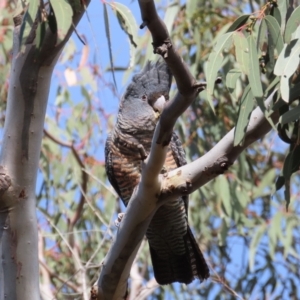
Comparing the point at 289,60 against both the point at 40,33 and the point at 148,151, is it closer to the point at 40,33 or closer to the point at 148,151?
the point at 40,33

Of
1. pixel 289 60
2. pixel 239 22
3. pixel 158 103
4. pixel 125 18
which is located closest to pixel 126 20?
pixel 125 18

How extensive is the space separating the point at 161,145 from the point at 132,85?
145 cm

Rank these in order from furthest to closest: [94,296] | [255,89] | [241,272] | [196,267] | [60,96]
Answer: [241,272] → [60,96] → [196,267] → [94,296] → [255,89]

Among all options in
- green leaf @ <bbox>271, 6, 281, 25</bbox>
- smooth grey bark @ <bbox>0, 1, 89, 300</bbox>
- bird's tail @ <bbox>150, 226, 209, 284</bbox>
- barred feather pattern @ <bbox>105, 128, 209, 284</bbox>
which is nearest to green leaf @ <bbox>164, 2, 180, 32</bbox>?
barred feather pattern @ <bbox>105, 128, 209, 284</bbox>

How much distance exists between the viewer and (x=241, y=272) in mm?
5152

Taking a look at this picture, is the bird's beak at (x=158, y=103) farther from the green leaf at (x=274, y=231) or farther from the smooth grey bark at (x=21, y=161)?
the green leaf at (x=274, y=231)

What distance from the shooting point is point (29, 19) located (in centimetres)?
182

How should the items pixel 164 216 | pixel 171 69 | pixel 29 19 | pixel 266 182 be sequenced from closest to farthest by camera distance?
pixel 171 69 → pixel 29 19 → pixel 164 216 → pixel 266 182

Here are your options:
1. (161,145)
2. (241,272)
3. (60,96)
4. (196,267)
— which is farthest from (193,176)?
(241,272)

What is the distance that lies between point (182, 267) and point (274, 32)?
1356mm

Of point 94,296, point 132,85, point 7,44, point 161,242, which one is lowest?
point 94,296

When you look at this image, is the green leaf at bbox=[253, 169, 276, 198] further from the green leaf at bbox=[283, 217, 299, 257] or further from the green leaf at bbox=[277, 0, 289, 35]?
the green leaf at bbox=[277, 0, 289, 35]

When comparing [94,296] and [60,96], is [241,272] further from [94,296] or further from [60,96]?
[94,296]

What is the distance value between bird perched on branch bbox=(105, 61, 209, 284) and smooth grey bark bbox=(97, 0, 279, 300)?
925 millimetres
